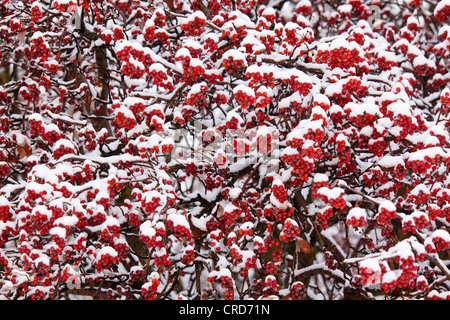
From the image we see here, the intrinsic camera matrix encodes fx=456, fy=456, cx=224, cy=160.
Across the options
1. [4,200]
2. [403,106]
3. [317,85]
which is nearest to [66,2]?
[4,200]

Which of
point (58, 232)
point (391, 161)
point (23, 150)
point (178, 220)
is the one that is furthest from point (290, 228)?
point (23, 150)

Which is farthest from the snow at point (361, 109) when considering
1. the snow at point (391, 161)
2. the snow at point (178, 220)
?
the snow at point (178, 220)

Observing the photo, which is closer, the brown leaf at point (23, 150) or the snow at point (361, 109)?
the snow at point (361, 109)

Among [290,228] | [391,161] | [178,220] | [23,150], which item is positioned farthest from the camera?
[23,150]

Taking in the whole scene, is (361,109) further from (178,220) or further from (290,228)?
(178,220)

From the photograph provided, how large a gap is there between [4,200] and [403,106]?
3337 millimetres

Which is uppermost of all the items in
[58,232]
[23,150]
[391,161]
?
[23,150]

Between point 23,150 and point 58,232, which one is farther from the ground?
point 23,150

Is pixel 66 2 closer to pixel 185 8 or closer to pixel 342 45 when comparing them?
pixel 185 8

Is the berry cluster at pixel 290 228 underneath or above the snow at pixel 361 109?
underneath

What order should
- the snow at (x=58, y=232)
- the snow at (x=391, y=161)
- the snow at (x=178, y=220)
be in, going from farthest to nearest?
the snow at (x=391, y=161) < the snow at (x=178, y=220) < the snow at (x=58, y=232)

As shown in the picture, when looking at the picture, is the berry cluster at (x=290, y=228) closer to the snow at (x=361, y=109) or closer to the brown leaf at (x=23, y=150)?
the snow at (x=361, y=109)

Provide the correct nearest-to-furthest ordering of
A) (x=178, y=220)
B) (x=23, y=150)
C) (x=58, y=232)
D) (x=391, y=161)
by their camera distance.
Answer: (x=58, y=232) → (x=178, y=220) → (x=391, y=161) → (x=23, y=150)

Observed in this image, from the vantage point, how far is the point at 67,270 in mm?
3637
